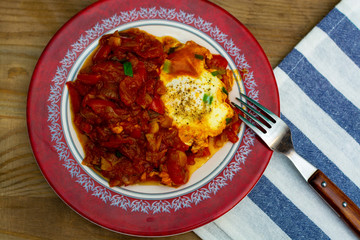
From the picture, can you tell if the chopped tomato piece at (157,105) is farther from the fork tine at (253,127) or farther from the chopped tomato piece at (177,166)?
the fork tine at (253,127)

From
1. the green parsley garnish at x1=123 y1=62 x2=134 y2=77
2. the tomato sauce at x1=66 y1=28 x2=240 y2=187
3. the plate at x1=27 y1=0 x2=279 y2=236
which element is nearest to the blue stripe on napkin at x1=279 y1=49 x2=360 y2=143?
the plate at x1=27 y1=0 x2=279 y2=236

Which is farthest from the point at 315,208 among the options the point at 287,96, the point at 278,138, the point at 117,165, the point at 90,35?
the point at 90,35

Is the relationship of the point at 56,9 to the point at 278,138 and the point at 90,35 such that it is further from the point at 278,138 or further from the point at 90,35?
the point at 278,138

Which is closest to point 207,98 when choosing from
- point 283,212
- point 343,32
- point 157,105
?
point 157,105

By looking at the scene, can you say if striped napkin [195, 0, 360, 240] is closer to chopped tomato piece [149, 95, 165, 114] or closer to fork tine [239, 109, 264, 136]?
fork tine [239, 109, 264, 136]

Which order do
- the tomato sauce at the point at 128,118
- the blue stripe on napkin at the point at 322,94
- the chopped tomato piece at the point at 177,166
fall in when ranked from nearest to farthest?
the tomato sauce at the point at 128,118, the chopped tomato piece at the point at 177,166, the blue stripe on napkin at the point at 322,94

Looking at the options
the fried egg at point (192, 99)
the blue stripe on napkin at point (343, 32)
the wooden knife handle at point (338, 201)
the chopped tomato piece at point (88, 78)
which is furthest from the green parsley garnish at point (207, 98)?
the blue stripe on napkin at point (343, 32)

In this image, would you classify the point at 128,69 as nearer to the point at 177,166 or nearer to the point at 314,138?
the point at 177,166
